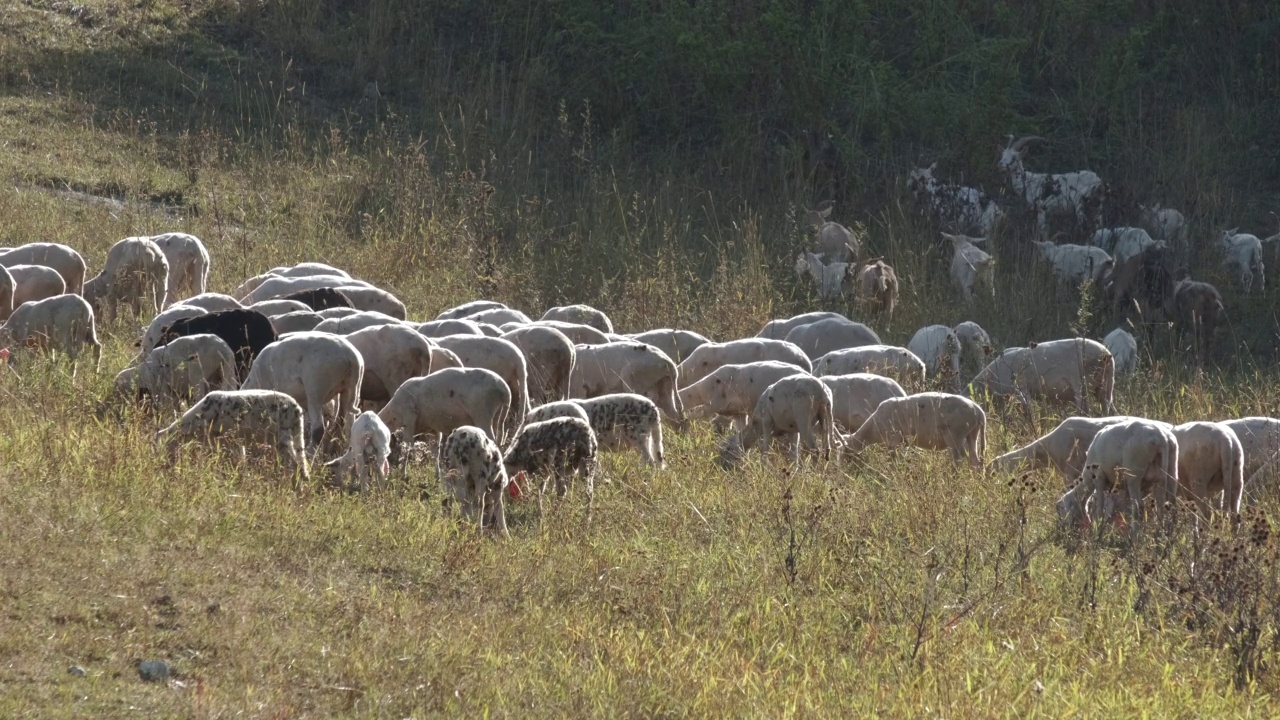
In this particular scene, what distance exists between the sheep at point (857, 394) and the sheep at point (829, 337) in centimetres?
204

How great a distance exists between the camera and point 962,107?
20.4 m

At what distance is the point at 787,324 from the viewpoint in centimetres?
1301

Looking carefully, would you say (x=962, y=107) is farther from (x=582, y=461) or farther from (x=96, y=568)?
(x=96, y=568)

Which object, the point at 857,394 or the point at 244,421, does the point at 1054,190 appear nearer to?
the point at 857,394

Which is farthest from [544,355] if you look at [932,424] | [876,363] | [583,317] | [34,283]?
[34,283]

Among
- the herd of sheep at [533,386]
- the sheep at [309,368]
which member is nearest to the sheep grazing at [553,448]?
the herd of sheep at [533,386]

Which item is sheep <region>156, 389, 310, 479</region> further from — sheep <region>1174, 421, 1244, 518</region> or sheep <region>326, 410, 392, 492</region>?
sheep <region>1174, 421, 1244, 518</region>

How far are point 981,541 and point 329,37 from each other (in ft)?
54.3

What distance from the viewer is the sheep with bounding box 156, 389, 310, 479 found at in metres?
8.43

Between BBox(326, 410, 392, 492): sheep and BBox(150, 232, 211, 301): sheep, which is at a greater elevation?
BBox(326, 410, 392, 492): sheep

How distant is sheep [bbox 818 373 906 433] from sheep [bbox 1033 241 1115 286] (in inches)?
247

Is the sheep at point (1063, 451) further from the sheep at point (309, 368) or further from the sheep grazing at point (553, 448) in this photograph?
the sheep at point (309, 368)

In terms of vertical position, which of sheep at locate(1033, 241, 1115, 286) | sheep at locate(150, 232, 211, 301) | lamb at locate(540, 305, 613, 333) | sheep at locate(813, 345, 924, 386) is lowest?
sheep at locate(150, 232, 211, 301)

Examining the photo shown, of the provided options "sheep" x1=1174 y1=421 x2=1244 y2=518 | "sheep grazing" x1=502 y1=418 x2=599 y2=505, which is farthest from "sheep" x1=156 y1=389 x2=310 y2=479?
"sheep" x1=1174 y1=421 x2=1244 y2=518
